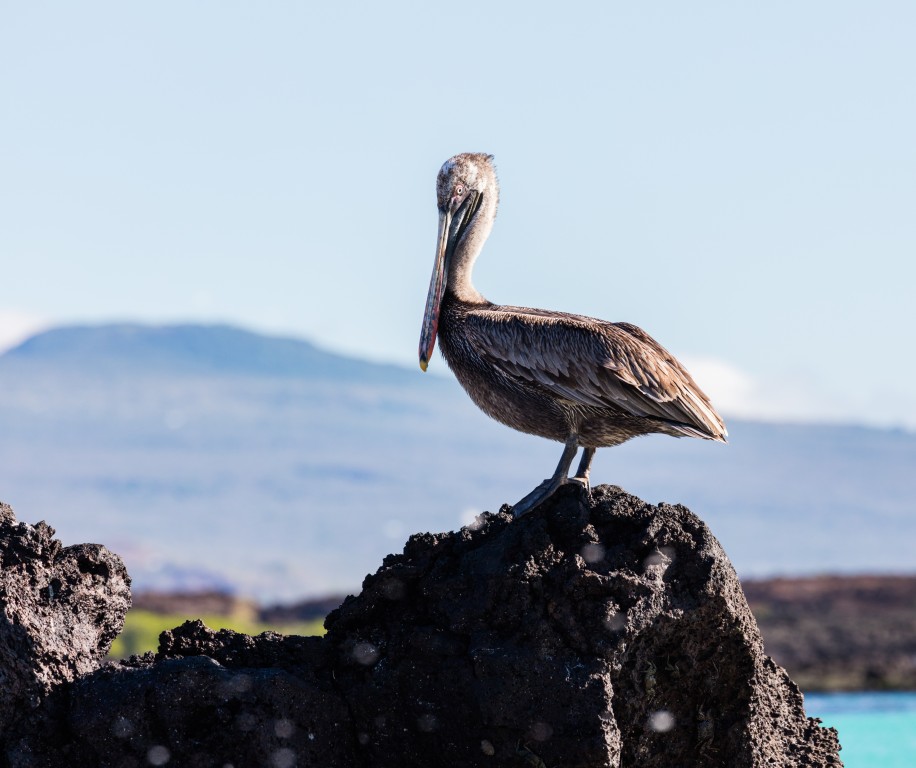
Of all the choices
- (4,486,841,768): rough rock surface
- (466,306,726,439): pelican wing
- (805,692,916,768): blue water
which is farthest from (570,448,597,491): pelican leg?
(805,692,916,768): blue water

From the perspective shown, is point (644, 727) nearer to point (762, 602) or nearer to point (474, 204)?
point (474, 204)

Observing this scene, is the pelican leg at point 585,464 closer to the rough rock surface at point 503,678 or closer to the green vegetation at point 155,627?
the rough rock surface at point 503,678

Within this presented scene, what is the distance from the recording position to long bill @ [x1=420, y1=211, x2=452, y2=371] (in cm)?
870

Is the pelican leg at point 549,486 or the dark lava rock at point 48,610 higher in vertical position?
the pelican leg at point 549,486

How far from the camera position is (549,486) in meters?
7.95

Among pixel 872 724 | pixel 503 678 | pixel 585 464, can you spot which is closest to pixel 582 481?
pixel 585 464

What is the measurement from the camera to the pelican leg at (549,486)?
781cm

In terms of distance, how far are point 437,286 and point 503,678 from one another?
A: 8.64 feet

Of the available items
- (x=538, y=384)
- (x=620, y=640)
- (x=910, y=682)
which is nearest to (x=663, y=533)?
(x=620, y=640)

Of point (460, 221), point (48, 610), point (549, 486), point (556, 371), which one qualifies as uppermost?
point (460, 221)

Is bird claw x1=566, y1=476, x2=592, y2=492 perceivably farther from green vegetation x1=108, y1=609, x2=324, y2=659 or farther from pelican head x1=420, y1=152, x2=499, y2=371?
green vegetation x1=108, y1=609, x2=324, y2=659

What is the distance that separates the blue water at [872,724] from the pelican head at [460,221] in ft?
57.6

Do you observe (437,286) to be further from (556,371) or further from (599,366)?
(599,366)

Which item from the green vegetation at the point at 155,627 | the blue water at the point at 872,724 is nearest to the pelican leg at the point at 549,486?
the blue water at the point at 872,724
